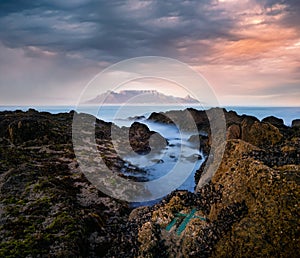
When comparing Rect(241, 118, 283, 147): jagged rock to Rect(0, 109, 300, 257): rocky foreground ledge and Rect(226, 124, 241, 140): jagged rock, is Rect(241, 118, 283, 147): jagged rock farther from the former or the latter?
Rect(226, 124, 241, 140): jagged rock

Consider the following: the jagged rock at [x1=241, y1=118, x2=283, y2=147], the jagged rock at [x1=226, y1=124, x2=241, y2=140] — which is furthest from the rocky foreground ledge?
the jagged rock at [x1=226, y1=124, x2=241, y2=140]

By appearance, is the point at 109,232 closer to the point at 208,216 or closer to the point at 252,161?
the point at 208,216

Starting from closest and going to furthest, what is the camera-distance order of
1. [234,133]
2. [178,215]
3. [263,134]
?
[178,215], [263,134], [234,133]

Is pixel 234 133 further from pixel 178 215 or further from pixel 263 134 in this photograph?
pixel 178 215

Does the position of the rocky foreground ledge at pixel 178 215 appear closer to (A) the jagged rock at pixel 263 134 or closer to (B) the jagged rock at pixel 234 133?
(A) the jagged rock at pixel 263 134

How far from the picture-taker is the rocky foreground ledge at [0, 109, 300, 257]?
34.3ft

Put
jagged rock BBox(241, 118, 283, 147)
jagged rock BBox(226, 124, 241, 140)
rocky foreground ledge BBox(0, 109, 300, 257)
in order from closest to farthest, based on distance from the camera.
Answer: rocky foreground ledge BBox(0, 109, 300, 257) → jagged rock BBox(241, 118, 283, 147) → jagged rock BBox(226, 124, 241, 140)

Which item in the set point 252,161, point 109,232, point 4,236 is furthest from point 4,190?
point 252,161

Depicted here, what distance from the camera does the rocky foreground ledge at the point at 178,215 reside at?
10469mm

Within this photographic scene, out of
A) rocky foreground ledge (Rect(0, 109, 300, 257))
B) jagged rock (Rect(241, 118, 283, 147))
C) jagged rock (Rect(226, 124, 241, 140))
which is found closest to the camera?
rocky foreground ledge (Rect(0, 109, 300, 257))

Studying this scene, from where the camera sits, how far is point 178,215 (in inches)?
559

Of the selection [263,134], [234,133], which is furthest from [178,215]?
[234,133]

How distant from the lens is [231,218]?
11453 millimetres

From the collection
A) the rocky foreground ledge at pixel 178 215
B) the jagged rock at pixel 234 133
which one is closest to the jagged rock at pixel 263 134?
the rocky foreground ledge at pixel 178 215
